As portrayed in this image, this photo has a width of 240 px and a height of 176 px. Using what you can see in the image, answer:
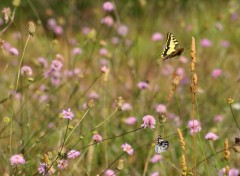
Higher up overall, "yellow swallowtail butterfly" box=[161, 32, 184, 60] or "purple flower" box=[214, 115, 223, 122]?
"purple flower" box=[214, 115, 223, 122]

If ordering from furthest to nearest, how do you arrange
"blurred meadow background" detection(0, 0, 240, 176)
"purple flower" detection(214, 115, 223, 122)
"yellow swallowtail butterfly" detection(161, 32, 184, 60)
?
"purple flower" detection(214, 115, 223, 122), "blurred meadow background" detection(0, 0, 240, 176), "yellow swallowtail butterfly" detection(161, 32, 184, 60)

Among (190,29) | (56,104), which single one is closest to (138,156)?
(56,104)

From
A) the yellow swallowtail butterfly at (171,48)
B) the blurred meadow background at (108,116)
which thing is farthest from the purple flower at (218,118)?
the yellow swallowtail butterfly at (171,48)

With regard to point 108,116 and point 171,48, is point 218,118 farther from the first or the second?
point 171,48

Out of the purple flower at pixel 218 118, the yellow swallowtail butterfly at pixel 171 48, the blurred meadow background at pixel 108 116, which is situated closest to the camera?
the yellow swallowtail butterfly at pixel 171 48

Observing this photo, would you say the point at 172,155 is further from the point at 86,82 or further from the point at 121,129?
the point at 86,82

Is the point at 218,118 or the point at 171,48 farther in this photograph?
the point at 218,118

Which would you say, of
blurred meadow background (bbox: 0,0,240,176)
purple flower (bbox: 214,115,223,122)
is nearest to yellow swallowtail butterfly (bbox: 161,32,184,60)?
blurred meadow background (bbox: 0,0,240,176)

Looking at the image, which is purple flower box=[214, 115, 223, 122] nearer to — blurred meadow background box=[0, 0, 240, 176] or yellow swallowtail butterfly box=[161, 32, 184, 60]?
blurred meadow background box=[0, 0, 240, 176]

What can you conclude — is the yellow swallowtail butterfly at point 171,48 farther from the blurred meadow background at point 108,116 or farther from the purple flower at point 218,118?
the purple flower at point 218,118

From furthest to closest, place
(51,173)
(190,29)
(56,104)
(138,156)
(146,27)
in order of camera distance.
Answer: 1. (146,27)
2. (190,29)
3. (56,104)
4. (138,156)
5. (51,173)

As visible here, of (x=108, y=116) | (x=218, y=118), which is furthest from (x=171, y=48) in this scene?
(x=218, y=118)
